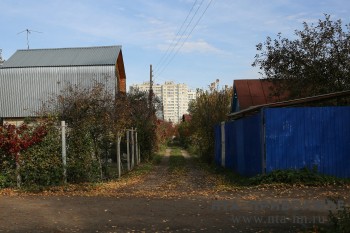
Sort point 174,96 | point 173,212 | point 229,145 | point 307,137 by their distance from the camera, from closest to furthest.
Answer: point 173,212 < point 307,137 < point 229,145 < point 174,96

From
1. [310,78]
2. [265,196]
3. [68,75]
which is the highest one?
[68,75]

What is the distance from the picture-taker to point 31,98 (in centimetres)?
3061

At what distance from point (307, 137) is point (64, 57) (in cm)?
2425

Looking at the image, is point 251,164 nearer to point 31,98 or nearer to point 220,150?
point 220,150

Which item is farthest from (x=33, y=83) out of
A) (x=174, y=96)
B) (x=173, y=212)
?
(x=174, y=96)

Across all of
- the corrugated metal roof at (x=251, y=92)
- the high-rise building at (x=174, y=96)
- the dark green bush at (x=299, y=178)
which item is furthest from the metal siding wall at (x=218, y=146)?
the high-rise building at (x=174, y=96)

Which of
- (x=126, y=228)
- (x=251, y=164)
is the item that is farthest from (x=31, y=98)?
(x=126, y=228)

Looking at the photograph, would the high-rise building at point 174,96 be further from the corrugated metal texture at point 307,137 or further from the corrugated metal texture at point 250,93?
the corrugated metal texture at point 307,137

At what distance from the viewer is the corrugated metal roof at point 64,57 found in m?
30.4

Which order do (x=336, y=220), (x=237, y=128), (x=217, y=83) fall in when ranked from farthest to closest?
(x=217, y=83), (x=237, y=128), (x=336, y=220)

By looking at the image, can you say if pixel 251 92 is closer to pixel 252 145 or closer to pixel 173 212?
pixel 252 145

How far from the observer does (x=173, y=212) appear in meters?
7.87

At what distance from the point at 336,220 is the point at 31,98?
28.3 metres

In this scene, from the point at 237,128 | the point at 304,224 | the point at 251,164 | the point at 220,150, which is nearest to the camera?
the point at 304,224
